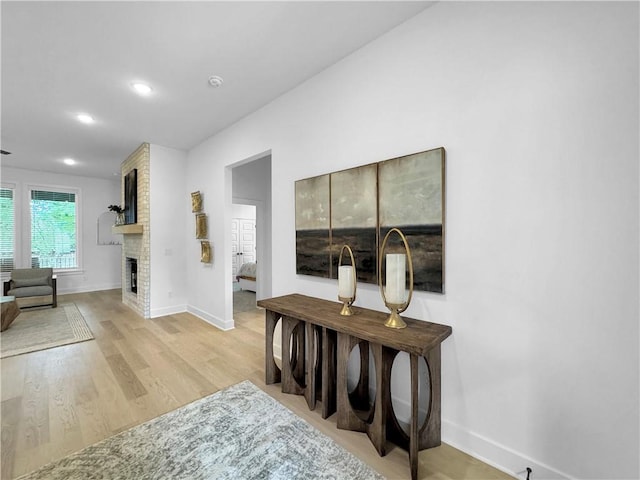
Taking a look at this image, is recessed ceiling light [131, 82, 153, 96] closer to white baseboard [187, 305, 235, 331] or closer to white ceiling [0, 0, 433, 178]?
white ceiling [0, 0, 433, 178]

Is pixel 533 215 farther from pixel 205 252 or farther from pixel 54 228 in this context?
pixel 54 228

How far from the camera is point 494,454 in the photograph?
4.98 feet

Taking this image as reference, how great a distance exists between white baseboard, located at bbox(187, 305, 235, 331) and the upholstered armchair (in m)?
2.77

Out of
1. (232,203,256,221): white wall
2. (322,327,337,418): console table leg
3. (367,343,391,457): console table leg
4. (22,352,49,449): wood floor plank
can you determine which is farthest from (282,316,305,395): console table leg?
(232,203,256,221): white wall

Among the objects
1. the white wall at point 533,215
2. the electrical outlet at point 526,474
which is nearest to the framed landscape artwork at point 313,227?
the white wall at point 533,215

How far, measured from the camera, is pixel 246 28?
1948mm

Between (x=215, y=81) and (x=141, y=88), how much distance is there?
0.79 metres

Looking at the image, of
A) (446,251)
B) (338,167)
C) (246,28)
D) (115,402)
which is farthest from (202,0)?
(115,402)

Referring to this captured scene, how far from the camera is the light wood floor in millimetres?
1604

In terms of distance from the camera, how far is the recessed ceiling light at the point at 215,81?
2.54 meters

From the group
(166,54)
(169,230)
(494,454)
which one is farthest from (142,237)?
(494,454)

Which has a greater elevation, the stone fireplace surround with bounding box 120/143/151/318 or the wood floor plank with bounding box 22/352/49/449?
the stone fireplace surround with bounding box 120/143/151/318

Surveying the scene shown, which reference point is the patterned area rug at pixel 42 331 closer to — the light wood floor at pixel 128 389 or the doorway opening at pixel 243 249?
the light wood floor at pixel 128 389

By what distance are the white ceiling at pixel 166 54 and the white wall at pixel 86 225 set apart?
10.5 feet
